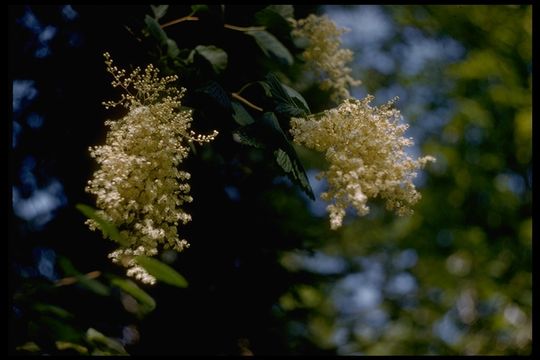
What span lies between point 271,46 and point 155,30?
52cm

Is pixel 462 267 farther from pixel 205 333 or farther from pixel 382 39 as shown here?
pixel 205 333

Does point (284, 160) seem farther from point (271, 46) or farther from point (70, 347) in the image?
point (271, 46)

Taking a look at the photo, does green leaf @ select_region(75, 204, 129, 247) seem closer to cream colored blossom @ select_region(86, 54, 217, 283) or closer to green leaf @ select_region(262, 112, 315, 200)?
cream colored blossom @ select_region(86, 54, 217, 283)

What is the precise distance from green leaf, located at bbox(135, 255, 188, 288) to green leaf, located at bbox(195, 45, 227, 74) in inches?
37.7

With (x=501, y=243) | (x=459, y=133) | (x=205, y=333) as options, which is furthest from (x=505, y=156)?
(x=205, y=333)

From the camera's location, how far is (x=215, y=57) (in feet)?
6.35

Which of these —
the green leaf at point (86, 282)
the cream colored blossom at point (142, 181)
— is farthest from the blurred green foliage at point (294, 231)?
the cream colored blossom at point (142, 181)

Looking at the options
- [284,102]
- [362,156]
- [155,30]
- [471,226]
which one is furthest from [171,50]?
[471,226]

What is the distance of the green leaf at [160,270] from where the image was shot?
1.13m

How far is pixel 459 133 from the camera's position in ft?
11.4

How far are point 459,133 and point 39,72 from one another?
101 inches

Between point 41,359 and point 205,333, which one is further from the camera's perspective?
point 205,333

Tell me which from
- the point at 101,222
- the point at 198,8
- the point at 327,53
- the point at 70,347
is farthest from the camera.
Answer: the point at 327,53

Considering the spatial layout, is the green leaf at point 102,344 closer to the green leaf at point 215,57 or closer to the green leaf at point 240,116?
the green leaf at point 240,116
